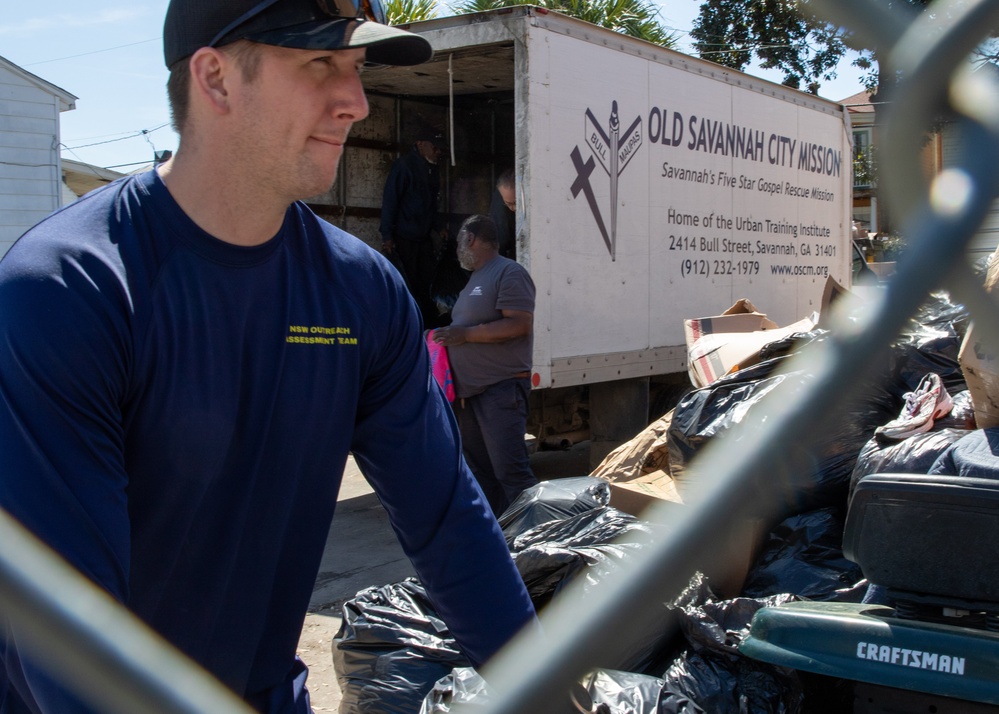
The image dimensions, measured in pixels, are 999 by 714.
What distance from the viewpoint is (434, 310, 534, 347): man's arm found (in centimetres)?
539

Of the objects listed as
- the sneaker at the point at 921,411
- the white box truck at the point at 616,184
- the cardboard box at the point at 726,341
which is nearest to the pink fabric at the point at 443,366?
the white box truck at the point at 616,184

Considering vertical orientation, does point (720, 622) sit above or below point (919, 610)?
below

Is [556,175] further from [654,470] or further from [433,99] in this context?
[433,99]

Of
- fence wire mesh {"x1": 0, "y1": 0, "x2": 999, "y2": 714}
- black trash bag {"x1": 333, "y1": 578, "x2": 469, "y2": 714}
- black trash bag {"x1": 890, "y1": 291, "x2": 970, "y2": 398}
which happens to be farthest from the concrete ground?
fence wire mesh {"x1": 0, "y1": 0, "x2": 999, "y2": 714}

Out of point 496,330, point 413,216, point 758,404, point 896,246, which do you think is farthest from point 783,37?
point 413,216

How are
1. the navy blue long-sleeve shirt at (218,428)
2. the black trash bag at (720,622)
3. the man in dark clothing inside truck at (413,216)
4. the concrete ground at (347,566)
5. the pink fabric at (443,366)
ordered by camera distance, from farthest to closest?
the man in dark clothing inside truck at (413,216) < the pink fabric at (443,366) < the concrete ground at (347,566) < the black trash bag at (720,622) < the navy blue long-sleeve shirt at (218,428)

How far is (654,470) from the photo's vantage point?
16.0 ft

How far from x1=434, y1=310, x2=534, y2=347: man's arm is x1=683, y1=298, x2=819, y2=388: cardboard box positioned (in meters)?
0.98

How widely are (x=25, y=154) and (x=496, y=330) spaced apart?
36.8ft

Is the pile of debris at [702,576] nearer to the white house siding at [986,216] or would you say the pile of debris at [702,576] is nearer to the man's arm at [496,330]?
the man's arm at [496,330]

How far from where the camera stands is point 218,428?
1.45 metres

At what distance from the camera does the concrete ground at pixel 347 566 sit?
4152 mm

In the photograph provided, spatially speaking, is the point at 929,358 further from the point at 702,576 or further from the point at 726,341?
the point at 702,576

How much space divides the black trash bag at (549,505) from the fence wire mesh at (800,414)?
3.16 m
